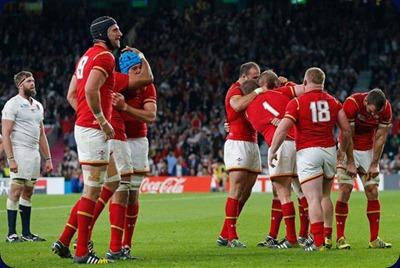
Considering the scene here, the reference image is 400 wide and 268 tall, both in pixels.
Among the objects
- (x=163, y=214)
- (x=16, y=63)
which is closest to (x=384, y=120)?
(x=163, y=214)

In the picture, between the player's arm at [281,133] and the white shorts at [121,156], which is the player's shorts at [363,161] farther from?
the white shorts at [121,156]

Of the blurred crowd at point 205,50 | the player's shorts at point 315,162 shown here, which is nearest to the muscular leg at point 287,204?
the player's shorts at point 315,162

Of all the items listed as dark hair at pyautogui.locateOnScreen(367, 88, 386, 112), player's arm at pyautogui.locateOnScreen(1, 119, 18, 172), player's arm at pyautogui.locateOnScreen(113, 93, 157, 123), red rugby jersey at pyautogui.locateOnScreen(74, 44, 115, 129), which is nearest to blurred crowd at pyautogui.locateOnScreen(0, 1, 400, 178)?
player's arm at pyautogui.locateOnScreen(1, 119, 18, 172)

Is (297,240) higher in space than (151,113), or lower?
lower

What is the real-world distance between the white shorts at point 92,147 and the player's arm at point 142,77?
1212 mm

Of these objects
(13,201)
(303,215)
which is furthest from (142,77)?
(13,201)

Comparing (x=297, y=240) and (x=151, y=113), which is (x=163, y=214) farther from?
(x=151, y=113)

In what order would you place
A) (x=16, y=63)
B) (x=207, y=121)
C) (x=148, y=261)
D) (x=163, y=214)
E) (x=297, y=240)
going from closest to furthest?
(x=148, y=261) → (x=297, y=240) → (x=163, y=214) → (x=207, y=121) → (x=16, y=63)

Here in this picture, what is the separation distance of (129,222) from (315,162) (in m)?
2.53

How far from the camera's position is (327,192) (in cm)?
1377

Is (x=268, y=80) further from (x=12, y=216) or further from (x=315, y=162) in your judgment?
(x=12, y=216)

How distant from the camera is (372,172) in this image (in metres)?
14.4

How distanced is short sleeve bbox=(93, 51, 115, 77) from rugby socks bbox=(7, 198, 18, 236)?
16.8ft

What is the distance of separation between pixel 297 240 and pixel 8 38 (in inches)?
1551
